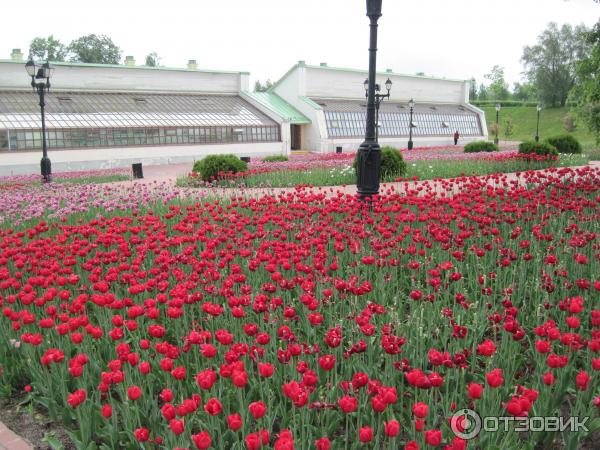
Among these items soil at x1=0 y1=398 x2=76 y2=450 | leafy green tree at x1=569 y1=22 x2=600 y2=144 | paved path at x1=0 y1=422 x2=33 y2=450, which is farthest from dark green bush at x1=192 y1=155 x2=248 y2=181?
paved path at x1=0 y1=422 x2=33 y2=450

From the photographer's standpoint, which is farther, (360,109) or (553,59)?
(553,59)

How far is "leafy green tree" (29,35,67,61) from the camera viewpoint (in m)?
69.2

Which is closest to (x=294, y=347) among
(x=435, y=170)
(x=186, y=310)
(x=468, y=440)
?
(x=468, y=440)

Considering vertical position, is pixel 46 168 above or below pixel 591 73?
below

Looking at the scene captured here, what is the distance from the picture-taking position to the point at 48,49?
69500 mm

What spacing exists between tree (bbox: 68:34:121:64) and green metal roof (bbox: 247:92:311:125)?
32544 mm

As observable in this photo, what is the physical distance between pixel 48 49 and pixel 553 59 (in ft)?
228

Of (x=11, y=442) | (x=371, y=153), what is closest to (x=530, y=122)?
(x=371, y=153)

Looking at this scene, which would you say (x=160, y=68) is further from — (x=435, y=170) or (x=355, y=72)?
(x=435, y=170)

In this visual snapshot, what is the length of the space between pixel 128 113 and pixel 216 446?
1377 inches

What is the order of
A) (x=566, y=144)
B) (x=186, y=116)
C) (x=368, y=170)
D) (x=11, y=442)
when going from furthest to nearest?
(x=186, y=116) → (x=566, y=144) → (x=368, y=170) → (x=11, y=442)

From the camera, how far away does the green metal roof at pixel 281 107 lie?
41.3m

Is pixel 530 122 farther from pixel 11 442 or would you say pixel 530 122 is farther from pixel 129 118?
pixel 11 442

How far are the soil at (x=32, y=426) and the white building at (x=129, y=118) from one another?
28.6 m
